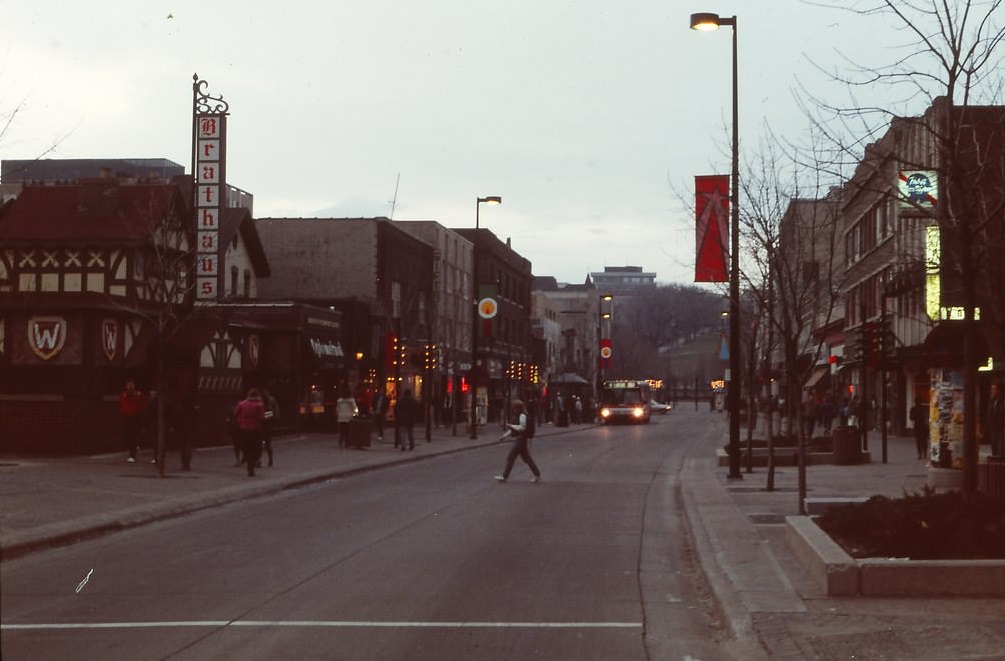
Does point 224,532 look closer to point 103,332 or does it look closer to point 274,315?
point 103,332

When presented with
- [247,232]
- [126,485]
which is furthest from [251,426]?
[247,232]

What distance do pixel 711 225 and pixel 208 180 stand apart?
16.3 meters

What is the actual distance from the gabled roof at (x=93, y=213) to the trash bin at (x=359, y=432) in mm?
7780

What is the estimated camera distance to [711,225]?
2533cm

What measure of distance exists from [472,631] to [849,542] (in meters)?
4.66

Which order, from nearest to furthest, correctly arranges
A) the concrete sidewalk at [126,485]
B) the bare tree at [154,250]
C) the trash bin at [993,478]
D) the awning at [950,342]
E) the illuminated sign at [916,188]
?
1. the illuminated sign at [916,188]
2. the trash bin at [993,478]
3. the concrete sidewalk at [126,485]
4. the awning at [950,342]
5. the bare tree at [154,250]

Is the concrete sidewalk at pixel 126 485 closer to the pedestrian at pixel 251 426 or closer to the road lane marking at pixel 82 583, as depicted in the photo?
the pedestrian at pixel 251 426

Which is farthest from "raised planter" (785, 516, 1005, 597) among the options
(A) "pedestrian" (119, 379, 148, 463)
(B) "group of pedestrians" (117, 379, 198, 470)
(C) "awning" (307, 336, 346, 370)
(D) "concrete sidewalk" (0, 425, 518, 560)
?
(C) "awning" (307, 336, 346, 370)


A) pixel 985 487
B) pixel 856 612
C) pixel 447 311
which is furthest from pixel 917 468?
pixel 447 311

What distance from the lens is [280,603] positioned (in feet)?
37.1

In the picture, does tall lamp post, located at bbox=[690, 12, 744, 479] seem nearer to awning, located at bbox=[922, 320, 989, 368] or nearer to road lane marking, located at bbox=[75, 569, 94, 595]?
awning, located at bbox=[922, 320, 989, 368]

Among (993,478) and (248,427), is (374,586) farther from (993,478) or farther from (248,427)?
(248,427)

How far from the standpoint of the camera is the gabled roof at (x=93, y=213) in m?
36.1

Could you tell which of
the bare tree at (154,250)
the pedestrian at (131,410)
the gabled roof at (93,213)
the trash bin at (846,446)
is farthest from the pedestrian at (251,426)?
the trash bin at (846,446)
